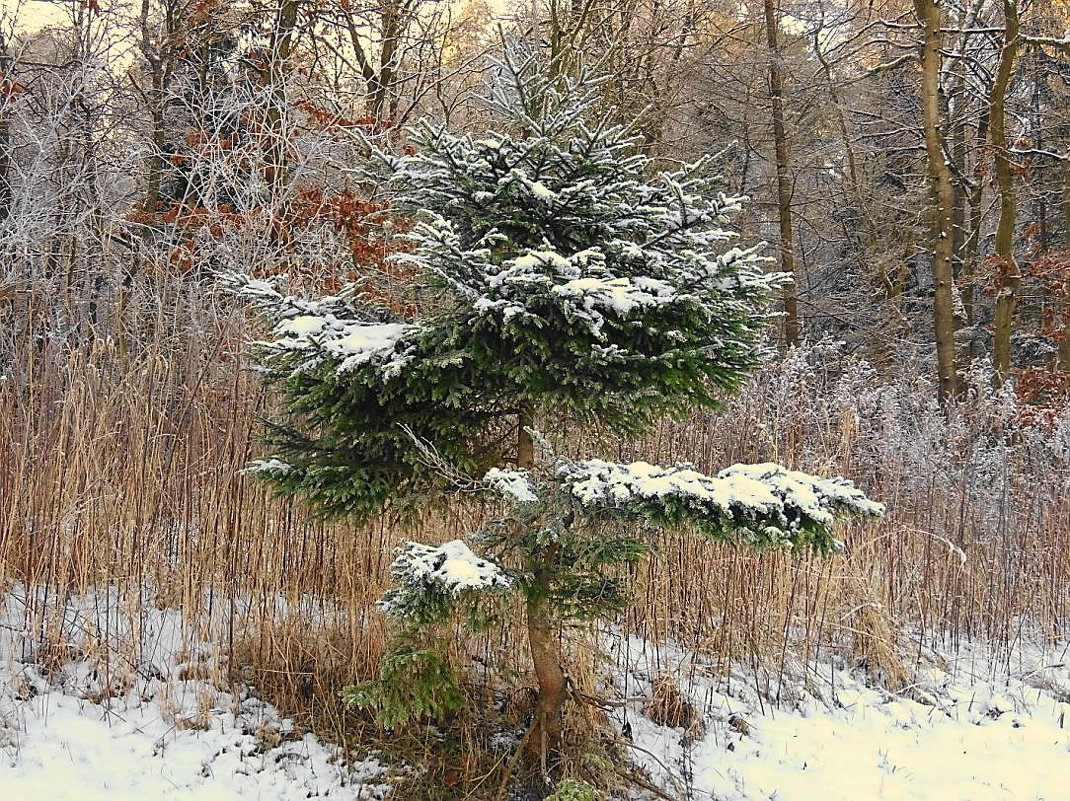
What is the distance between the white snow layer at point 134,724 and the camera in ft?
8.24

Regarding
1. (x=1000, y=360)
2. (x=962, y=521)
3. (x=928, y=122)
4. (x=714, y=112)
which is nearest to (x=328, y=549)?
(x=962, y=521)

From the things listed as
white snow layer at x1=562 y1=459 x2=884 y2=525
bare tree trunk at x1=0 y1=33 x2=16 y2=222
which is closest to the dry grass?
white snow layer at x1=562 y1=459 x2=884 y2=525

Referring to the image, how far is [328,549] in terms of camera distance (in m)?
3.21

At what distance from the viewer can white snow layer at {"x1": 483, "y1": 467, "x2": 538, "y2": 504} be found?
1932 mm

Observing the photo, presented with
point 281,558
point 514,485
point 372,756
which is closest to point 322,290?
point 281,558

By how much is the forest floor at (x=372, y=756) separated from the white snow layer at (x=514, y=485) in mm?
1115

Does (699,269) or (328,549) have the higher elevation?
(699,269)

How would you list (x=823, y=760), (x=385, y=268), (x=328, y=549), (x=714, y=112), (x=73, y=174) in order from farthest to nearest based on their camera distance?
1. (x=714, y=112)
2. (x=73, y=174)
3. (x=385, y=268)
4. (x=328, y=549)
5. (x=823, y=760)

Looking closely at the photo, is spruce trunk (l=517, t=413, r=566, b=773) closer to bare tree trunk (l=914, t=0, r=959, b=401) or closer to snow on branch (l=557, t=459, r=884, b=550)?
snow on branch (l=557, t=459, r=884, b=550)

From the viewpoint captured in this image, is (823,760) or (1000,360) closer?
(823,760)

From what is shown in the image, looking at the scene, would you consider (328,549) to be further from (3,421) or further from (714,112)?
(714,112)

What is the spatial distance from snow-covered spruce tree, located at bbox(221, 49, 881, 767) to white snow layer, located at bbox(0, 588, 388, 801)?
61cm

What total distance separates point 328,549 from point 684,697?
148 cm

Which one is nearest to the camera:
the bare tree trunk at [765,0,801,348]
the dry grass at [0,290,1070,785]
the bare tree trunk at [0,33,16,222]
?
the dry grass at [0,290,1070,785]
